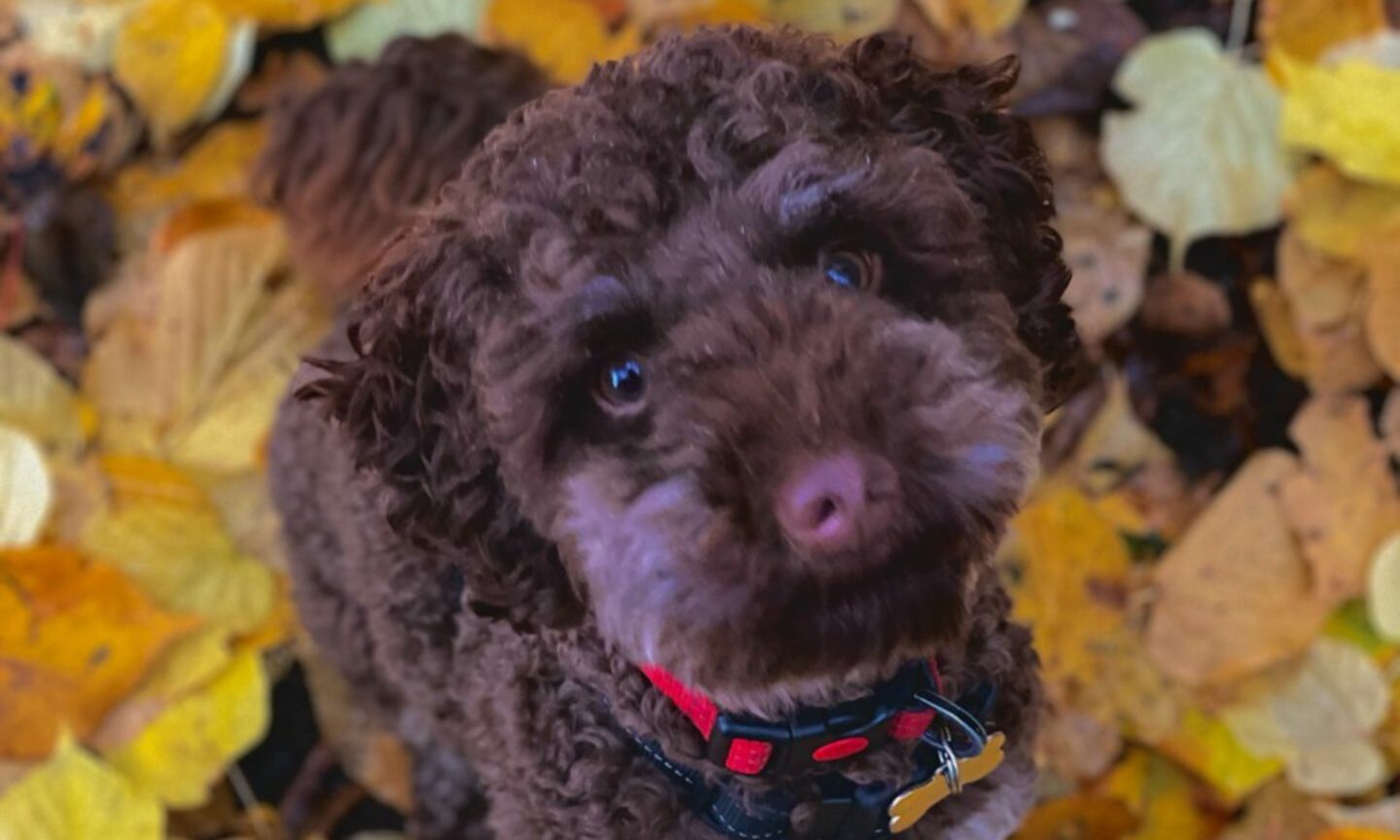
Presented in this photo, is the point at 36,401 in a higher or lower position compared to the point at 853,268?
lower

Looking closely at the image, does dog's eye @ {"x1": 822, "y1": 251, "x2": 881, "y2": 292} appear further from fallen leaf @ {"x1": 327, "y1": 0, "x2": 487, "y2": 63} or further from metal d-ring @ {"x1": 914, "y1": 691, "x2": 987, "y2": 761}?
fallen leaf @ {"x1": 327, "y1": 0, "x2": 487, "y2": 63}

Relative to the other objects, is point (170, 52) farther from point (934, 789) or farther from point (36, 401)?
point (934, 789)

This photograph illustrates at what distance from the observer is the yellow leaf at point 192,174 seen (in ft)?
6.88

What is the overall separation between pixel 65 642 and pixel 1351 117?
1768 mm

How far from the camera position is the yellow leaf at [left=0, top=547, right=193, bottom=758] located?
5.38 ft

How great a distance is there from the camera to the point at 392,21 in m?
2.06

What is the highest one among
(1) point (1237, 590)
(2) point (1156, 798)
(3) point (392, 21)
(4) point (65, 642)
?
(3) point (392, 21)

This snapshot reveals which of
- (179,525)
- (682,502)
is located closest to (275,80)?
(179,525)

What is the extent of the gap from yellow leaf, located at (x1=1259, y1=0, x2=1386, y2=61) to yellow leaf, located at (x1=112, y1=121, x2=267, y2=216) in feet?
4.98

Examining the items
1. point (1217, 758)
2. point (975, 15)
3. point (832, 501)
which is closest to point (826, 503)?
point (832, 501)

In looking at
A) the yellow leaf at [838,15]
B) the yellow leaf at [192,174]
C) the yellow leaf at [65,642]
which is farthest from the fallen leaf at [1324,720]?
the yellow leaf at [192,174]

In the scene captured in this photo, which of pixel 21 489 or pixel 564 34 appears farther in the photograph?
pixel 564 34

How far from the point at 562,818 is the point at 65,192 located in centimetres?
145

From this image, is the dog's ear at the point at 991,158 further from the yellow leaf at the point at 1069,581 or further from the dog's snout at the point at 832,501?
the yellow leaf at the point at 1069,581
